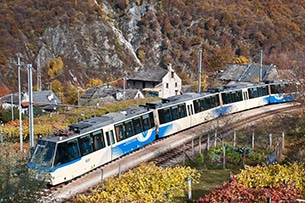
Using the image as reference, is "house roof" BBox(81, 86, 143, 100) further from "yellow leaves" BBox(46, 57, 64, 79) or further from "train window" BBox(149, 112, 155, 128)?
→ "train window" BBox(149, 112, 155, 128)

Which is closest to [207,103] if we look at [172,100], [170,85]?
[172,100]

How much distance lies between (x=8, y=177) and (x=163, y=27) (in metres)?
111

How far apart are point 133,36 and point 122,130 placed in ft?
316

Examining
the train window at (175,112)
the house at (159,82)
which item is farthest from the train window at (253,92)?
the house at (159,82)

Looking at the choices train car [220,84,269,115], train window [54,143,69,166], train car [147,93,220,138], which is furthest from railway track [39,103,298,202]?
train window [54,143,69,166]

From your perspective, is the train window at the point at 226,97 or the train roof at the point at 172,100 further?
the train window at the point at 226,97

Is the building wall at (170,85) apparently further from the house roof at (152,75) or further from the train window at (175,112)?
the train window at (175,112)

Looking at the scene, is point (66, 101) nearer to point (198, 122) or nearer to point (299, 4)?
point (198, 122)

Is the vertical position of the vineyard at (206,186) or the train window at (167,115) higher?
the train window at (167,115)

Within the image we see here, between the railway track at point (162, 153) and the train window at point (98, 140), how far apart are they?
135 centimetres

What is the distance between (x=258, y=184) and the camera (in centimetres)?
1545

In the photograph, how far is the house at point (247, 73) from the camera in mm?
61906

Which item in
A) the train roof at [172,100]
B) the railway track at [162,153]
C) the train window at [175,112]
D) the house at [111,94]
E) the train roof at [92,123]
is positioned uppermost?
the train roof at [172,100]

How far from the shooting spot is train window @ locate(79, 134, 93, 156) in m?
20.4
